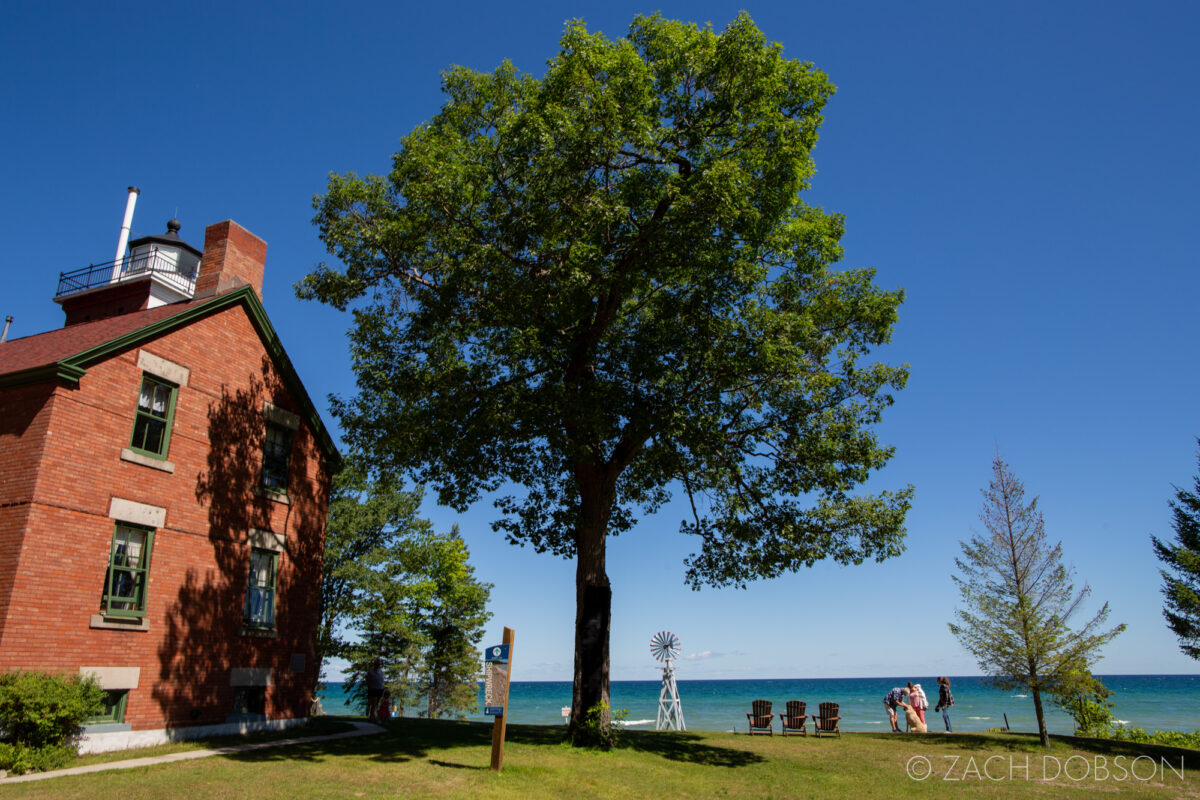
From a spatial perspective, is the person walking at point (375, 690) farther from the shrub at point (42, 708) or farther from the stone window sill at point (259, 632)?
the shrub at point (42, 708)

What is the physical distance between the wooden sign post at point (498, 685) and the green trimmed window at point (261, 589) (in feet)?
26.6

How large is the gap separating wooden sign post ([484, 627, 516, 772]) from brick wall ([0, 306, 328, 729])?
7776 mm

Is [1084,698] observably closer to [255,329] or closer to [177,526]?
[177,526]

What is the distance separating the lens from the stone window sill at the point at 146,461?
15719mm

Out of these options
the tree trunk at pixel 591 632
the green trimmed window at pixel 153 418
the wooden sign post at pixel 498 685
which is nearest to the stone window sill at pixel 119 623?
the green trimmed window at pixel 153 418

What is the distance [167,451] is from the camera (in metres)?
16.8

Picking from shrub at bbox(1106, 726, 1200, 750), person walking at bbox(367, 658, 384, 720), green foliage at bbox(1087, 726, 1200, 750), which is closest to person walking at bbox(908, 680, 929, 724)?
green foliage at bbox(1087, 726, 1200, 750)

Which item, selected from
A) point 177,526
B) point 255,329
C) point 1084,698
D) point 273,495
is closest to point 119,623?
point 177,526

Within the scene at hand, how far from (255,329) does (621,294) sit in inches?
409

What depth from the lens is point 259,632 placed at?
60.7 feet

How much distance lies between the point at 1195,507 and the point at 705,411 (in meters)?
27.9

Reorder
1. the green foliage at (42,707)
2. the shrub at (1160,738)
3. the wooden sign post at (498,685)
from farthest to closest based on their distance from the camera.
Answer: the shrub at (1160,738) < the wooden sign post at (498,685) < the green foliage at (42,707)

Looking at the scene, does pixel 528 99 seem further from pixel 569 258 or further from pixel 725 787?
pixel 725 787

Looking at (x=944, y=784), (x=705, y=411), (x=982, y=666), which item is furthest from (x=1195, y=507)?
(x=705, y=411)
